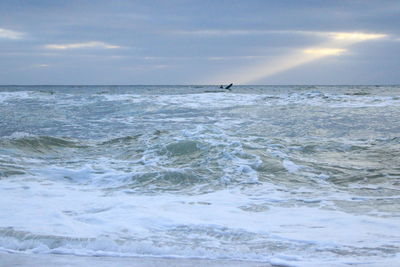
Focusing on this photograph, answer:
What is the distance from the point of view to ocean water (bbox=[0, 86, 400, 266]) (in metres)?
3.22

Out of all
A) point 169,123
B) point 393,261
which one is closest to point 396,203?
point 393,261

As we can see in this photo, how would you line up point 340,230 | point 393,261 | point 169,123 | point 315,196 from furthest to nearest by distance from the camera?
point 169,123 → point 315,196 → point 340,230 → point 393,261

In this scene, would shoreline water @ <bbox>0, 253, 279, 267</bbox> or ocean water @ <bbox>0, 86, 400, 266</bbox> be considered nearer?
shoreline water @ <bbox>0, 253, 279, 267</bbox>

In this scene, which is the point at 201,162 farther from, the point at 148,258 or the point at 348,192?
the point at 148,258

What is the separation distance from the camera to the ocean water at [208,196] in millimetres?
3221

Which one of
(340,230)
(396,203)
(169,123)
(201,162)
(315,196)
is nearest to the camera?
(340,230)

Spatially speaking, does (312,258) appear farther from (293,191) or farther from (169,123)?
(169,123)

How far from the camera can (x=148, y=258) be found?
3.01 metres

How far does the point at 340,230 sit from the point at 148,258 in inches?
66.1

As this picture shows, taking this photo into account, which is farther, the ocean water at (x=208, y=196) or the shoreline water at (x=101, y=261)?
the ocean water at (x=208, y=196)

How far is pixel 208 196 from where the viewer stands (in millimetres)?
4980

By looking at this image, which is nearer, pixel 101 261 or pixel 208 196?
pixel 101 261

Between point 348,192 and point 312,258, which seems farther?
point 348,192

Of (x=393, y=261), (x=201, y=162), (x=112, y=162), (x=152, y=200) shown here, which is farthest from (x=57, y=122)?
(x=393, y=261)
